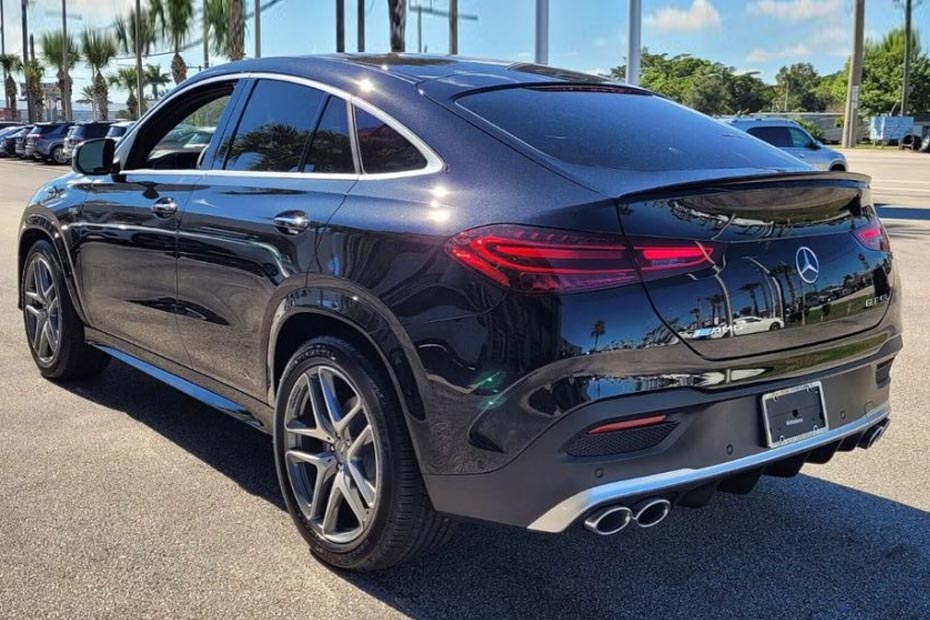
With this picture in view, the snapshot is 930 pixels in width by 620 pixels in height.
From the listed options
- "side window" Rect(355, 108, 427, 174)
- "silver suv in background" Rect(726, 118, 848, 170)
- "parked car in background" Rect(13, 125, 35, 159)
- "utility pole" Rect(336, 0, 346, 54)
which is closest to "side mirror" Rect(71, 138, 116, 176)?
"side window" Rect(355, 108, 427, 174)

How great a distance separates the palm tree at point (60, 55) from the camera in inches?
2368

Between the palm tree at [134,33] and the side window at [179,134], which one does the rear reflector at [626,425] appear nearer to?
the side window at [179,134]

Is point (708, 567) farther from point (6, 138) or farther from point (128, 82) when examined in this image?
point (128, 82)

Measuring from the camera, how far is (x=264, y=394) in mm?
3572

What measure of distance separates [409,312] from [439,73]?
1.10m

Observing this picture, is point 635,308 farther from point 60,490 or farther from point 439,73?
point 60,490

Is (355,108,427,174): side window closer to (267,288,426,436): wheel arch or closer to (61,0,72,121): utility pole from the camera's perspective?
(267,288,426,436): wheel arch

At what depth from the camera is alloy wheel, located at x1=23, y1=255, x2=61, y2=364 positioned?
529cm

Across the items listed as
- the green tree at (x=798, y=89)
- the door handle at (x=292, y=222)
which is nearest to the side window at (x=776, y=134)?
the door handle at (x=292, y=222)

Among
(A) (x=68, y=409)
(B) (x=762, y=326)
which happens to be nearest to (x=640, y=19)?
(A) (x=68, y=409)

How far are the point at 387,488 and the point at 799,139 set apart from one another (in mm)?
17593

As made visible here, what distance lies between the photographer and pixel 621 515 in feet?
8.48

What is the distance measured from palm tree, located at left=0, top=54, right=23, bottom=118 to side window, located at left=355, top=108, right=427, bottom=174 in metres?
79.3

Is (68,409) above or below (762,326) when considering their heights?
below
